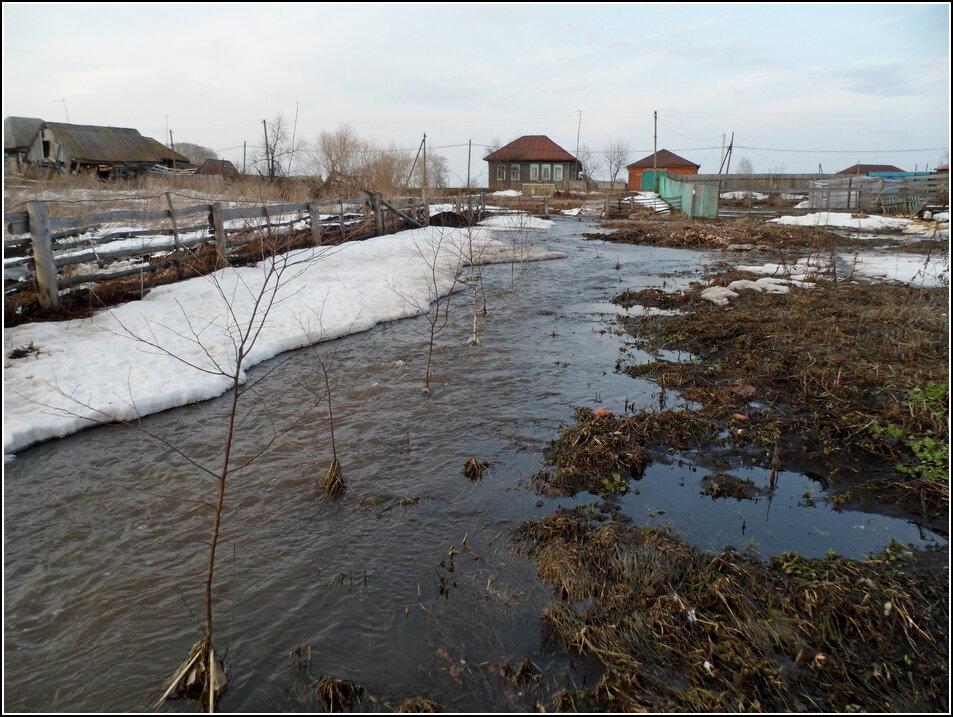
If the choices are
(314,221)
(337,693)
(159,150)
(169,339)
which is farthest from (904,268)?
(159,150)

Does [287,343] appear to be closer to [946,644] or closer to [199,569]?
[199,569]

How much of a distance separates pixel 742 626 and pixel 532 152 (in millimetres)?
62659

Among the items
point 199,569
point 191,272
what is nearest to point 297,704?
point 199,569

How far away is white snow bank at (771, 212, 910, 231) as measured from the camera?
79.3 feet

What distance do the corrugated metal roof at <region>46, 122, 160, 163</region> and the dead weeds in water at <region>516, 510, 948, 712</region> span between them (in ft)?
139

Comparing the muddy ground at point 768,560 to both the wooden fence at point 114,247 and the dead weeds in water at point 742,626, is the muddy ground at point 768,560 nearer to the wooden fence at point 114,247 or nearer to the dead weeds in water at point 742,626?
the dead weeds in water at point 742,626

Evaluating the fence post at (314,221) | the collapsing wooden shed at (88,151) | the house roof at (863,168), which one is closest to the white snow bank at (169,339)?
the fence post at (314,221)

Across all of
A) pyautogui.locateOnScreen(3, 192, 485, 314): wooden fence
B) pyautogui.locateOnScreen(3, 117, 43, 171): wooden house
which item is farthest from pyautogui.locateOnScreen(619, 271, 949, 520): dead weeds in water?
pyautogui.locateOnScreen(3, 117, 43, 171): wooden house

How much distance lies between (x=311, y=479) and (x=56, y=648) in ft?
6.84

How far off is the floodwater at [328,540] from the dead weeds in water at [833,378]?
1.80 feet

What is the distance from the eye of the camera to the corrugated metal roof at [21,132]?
37.3 m

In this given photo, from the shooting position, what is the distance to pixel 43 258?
8.52m

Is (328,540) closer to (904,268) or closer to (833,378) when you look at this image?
(833,378)

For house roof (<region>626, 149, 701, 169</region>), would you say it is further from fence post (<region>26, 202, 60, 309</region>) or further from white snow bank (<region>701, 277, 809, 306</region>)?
fence post (<region>26, 202, 60, 309</region>)
